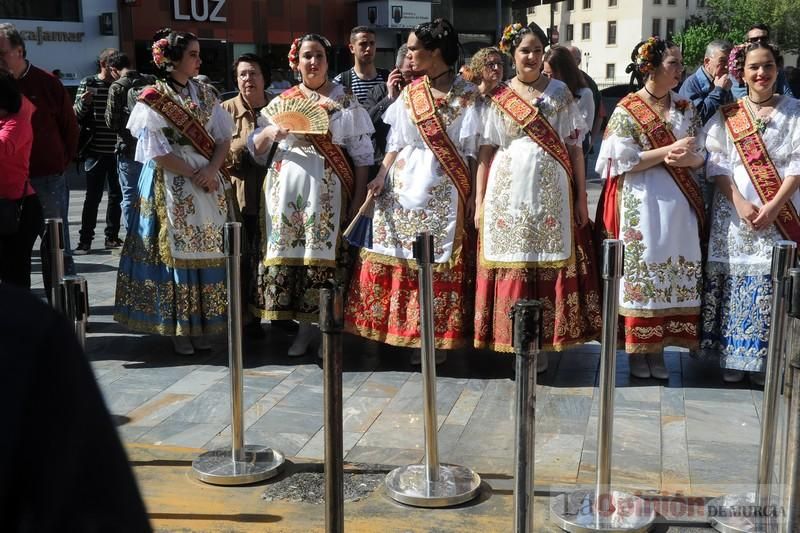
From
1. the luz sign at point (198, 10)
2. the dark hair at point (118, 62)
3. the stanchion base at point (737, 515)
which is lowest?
the stanchion base at point (737, 515)

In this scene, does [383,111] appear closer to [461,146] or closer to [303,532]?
[461,146]

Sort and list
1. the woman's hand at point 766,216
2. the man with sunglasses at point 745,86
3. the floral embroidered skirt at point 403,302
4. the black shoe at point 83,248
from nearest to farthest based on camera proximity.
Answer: the woman's hand at point 766,216, the floral embroidered skirt at point 403,302, the man with sunglasses at point 745,86, the black shoe at point 83,248

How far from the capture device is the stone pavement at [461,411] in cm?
436

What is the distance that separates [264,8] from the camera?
24906mm

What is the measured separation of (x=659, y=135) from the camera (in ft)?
17.5

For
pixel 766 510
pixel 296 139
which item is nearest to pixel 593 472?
pixel 766 510

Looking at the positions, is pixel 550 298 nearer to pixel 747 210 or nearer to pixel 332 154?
pixel 747 210

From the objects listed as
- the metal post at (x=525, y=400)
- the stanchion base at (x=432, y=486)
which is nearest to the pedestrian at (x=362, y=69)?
the stanchion base at (x=432, y=486)

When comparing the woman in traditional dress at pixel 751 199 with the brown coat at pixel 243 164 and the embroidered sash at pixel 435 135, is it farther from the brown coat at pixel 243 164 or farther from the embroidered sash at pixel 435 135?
the brown coat at pixel 243 164

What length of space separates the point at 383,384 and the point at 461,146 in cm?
140

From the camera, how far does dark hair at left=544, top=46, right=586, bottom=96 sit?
20.8 ft

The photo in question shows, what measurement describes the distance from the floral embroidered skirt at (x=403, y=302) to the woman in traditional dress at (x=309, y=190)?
0.79 feet

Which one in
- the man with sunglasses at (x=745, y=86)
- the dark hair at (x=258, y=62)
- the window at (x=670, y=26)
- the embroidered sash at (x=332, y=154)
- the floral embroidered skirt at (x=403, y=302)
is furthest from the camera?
the window at (x=670, y=26)

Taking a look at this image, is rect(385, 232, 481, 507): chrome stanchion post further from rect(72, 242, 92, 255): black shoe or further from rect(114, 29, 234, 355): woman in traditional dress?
rect(72, 242, 92, 255): black shoe
